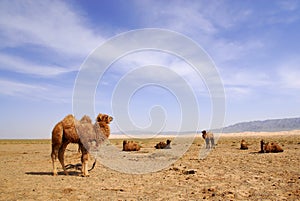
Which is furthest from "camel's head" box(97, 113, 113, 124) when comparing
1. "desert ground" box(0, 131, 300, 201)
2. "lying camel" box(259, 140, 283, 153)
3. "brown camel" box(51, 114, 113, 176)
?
"lying camel" box(259, 140, 283, 153)

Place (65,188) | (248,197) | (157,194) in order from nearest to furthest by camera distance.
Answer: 1. (248,197)
2. (157,194)
3. (65,188)

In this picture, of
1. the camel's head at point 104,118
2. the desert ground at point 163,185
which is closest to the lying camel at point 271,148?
the desert ground at point 163,185

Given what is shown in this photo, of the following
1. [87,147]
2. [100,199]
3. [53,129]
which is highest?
[53,129]

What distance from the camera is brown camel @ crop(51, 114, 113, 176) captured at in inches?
469

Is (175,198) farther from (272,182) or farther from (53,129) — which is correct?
(53,129)

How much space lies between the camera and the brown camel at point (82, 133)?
39.1 ft

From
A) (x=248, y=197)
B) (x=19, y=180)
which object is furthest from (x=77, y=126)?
(x=248, y=197)

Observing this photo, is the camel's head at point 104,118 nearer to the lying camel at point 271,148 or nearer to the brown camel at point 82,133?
the brown camel at point 82,133

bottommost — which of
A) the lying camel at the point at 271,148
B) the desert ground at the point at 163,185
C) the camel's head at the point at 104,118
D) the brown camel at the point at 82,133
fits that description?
the desert ground at the point at 163,185

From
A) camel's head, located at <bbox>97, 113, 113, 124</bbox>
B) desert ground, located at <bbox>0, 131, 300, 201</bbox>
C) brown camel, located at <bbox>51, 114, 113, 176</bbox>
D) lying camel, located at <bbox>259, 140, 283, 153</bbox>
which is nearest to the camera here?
desert ground, located at <bbox>0, 131, 300, 201</bbox>

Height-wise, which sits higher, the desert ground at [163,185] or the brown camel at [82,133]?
the brown camel at [82,133]

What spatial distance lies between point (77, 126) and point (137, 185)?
148 inches

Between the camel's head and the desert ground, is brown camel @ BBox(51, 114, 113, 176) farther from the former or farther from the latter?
the desert ground

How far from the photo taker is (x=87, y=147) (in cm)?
1191
